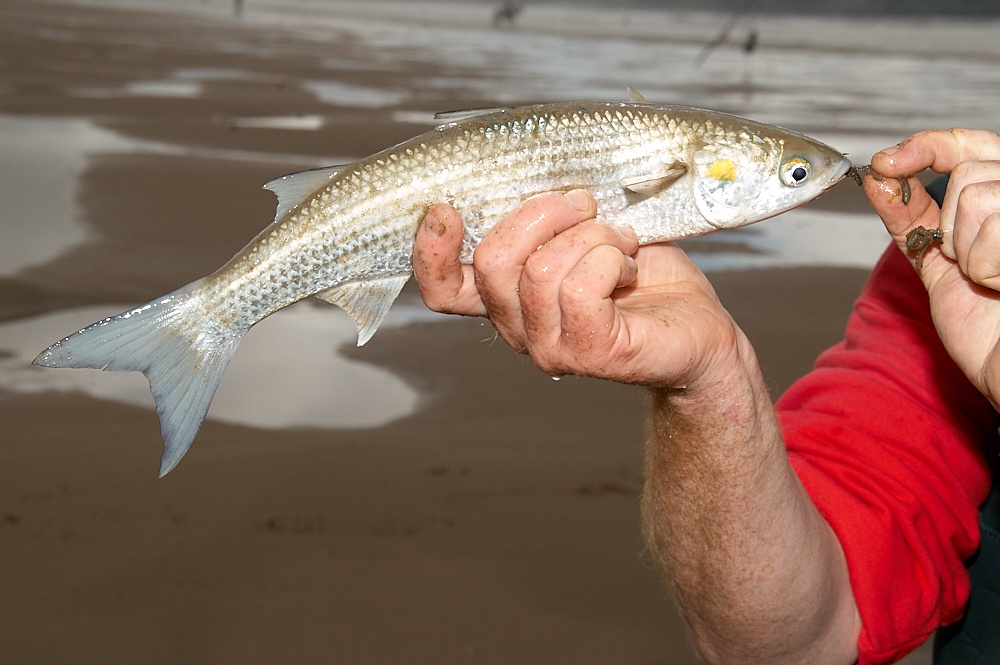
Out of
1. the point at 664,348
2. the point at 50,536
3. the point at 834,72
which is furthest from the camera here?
the point at 834,72

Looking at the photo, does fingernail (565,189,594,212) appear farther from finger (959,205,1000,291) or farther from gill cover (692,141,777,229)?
finger (959,205,1000,291)

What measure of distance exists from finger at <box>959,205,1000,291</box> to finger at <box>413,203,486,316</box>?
3.90ft

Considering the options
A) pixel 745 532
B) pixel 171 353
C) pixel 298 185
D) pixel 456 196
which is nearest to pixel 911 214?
pixel 745 532

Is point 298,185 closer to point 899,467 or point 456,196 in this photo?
point 456,196

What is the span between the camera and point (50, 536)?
4.47 m

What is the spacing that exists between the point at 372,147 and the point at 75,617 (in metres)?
9.34

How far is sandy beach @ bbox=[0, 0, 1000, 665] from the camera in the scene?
407 centimetres

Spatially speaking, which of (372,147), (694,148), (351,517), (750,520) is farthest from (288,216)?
(372,147)

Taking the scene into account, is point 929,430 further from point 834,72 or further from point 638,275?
point 834,72

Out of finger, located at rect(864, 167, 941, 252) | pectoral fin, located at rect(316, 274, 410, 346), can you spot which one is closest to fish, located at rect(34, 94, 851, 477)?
pectoral fin, located at rect(316, 274, 410, 346)

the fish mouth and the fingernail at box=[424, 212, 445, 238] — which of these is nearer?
the fingernail at box=[424, 212, 445, 238]

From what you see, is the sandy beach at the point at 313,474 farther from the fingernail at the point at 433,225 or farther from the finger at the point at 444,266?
the fingernail at the point at 433,225

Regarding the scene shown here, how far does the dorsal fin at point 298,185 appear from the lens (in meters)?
2.63

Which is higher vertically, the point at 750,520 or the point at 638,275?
the point at 638,275
